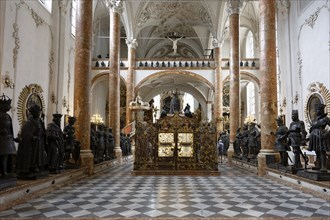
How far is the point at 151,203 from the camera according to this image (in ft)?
18.3

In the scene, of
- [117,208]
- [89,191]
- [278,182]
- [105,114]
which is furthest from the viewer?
[105,114]

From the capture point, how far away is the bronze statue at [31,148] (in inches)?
252

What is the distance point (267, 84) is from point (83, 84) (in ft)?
20.2

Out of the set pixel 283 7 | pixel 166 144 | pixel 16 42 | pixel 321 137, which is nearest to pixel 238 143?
pixel 166 144

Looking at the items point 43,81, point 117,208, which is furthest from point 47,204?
point 43,81

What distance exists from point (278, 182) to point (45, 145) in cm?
629

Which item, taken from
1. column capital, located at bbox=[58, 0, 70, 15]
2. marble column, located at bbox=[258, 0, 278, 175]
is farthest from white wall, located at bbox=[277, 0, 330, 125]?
column capital, located at bbox=[58, 0, 70, 15]

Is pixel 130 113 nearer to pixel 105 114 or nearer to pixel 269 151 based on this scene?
pixel 105 114

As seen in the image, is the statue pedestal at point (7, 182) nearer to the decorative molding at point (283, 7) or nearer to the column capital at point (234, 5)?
the column capital at point (234, 5)

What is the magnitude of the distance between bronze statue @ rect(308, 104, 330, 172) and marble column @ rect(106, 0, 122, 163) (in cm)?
1099

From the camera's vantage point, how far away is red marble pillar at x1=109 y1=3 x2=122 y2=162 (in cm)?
1641

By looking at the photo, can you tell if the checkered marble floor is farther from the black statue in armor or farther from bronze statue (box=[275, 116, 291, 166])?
the black statue in armor

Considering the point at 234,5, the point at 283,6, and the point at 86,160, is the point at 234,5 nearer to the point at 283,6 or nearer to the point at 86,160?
the point at 283,6

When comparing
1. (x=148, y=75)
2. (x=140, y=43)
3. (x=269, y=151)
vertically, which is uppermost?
(x=140, y=43)
